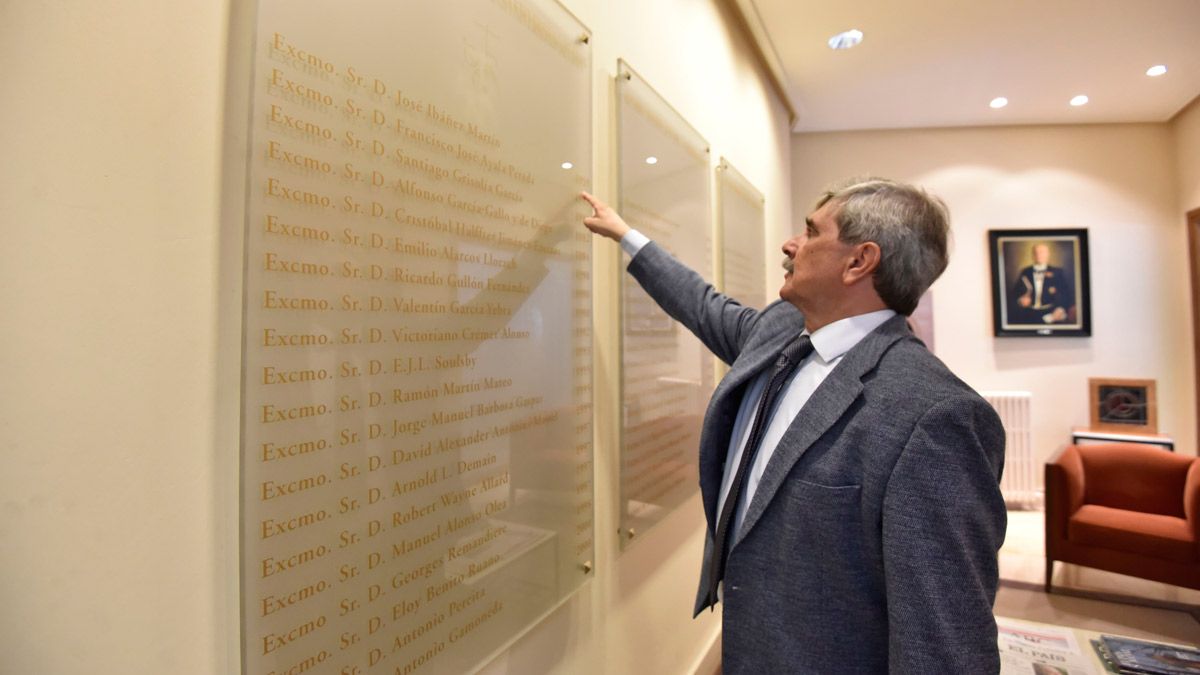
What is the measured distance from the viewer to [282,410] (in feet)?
2.43

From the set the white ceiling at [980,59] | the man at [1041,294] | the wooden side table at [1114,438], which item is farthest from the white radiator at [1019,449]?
the white ceiling at [980,59]

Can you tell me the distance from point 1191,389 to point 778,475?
19.7ft

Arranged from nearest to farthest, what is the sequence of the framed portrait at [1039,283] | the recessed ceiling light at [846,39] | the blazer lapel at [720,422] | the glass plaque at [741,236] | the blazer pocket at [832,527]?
the blazer pocket at [832,527] → the blazer lapel at [720,422] → the glass plaque at [741,236] → the recessed ceiling light at [846,39] → the framed portrait at [1039,283]

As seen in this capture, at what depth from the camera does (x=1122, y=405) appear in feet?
16.7

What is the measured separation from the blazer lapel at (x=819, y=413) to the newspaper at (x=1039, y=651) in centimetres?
94

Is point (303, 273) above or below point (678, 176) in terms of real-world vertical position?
below

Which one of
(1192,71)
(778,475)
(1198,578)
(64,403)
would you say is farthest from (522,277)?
(1192,71)

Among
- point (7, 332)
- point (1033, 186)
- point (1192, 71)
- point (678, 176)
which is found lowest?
point (7, 332)

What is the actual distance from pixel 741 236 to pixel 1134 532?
2.59m

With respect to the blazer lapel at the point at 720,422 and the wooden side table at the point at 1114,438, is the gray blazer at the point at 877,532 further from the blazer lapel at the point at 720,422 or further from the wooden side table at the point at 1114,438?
the wooden side table at the point at 1114,438

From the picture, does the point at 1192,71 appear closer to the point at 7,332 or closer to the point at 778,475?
the point at 778,475

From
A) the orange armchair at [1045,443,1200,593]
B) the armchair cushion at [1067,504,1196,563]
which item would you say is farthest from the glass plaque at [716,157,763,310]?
the armchair cushion at [1067,504,1196,563]

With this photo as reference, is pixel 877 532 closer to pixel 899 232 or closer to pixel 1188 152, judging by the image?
pixel 899 232

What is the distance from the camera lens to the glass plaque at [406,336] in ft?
2.42
